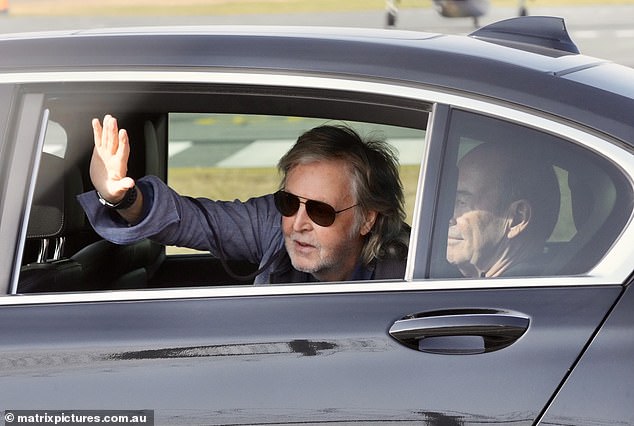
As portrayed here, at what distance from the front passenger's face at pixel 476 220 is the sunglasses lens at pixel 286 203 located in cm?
77

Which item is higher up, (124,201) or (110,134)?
(110,134)

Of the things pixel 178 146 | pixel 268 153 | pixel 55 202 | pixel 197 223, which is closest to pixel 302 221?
pixel 197 223

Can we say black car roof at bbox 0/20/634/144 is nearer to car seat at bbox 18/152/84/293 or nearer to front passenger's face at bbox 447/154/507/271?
front passenger's face at bbox 447/154/507/271

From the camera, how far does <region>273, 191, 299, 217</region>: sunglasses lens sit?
2945 millimetres

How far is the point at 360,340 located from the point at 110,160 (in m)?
0.81

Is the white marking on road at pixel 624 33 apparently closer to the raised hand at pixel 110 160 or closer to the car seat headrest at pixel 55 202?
the car seat headrest at pixel 55 202

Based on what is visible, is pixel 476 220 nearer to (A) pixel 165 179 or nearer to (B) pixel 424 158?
(B) pixel 424 158

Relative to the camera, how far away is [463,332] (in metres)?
2.10

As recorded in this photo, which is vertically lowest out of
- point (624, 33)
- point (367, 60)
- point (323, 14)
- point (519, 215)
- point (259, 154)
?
point (259, 154)

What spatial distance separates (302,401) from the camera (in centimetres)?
209

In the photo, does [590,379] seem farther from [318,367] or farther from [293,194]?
[293,194]

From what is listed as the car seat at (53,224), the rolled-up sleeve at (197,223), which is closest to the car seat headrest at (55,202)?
the car seat at (53,224)

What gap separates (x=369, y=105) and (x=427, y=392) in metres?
0.62

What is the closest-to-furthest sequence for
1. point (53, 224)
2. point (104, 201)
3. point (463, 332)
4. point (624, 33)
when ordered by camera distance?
1. point (463, 332)
2. point (104, 201)
3. point (53, 224)
4. point (624, 33)
